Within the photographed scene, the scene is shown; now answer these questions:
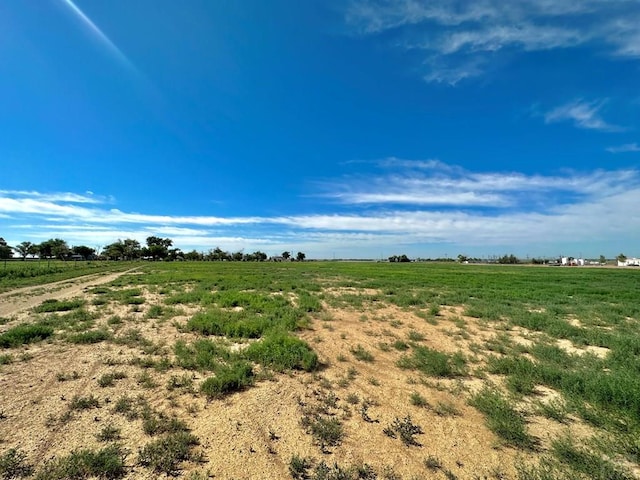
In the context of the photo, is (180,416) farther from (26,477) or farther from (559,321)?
(559,321)

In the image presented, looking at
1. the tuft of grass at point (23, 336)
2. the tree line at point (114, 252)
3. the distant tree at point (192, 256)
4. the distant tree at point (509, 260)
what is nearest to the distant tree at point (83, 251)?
the tree line at point (114, 252)

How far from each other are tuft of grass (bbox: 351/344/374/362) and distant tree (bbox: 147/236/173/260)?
16602cm

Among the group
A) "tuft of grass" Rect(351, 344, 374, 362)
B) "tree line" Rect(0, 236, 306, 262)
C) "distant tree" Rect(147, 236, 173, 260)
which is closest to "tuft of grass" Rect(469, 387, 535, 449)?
"tuft of grass" Rect(351, 344, 374, 362)

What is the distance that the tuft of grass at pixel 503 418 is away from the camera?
179 inches

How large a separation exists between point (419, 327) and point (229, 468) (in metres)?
9.91

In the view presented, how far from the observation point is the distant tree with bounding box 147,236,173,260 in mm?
154450

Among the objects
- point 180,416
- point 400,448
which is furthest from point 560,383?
point 180,416

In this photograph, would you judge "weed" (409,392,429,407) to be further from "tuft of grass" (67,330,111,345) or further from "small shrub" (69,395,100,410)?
"tuft of grass" (67,330,111,345)

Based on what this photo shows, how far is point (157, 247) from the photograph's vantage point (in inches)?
6048

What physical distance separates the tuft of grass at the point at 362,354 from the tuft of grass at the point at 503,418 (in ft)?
9.79

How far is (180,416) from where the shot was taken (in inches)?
202

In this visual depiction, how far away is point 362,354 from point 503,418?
161 inches

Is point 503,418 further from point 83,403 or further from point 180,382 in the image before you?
point 83,403

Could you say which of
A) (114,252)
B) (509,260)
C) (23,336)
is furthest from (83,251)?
(509,260)
